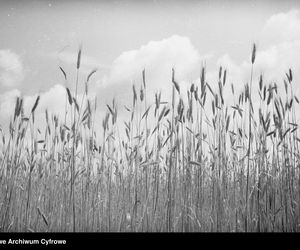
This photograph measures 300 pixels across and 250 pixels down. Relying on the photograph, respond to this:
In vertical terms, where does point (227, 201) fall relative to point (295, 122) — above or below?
below

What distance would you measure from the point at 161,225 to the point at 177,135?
49cm

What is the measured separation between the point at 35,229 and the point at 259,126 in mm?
1418

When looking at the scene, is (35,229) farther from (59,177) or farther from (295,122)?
(295,122)

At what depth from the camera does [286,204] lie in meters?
1.66

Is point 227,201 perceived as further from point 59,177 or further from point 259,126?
point 59,177

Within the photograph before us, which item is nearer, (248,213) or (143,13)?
(248,213)

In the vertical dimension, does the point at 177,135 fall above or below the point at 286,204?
above
